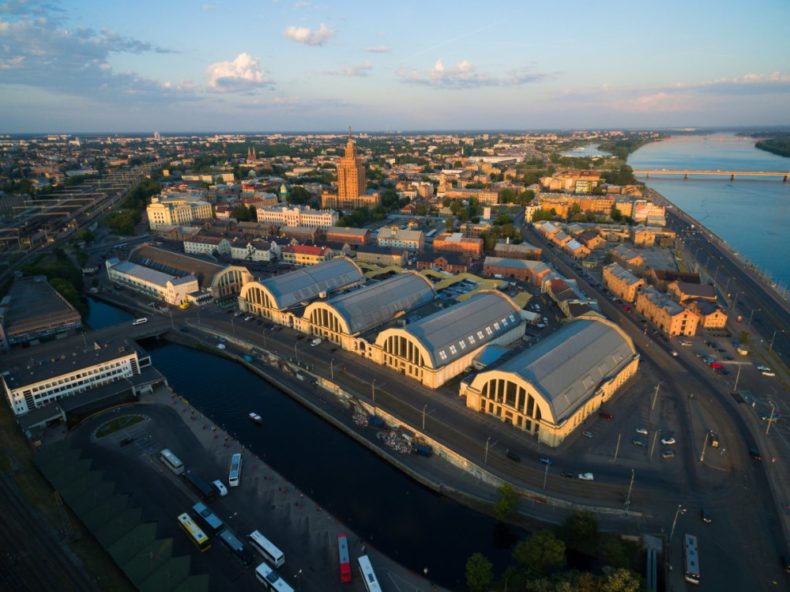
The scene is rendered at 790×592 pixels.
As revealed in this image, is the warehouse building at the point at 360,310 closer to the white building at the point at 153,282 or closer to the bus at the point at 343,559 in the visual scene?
the white building at the point at 153,282

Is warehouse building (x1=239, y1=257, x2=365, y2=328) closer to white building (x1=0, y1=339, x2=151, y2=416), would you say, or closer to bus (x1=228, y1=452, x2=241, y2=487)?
white building (x1=0, y1=339, x2=151, y2=416)

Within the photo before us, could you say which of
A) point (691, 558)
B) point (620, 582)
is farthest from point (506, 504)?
point (691, 558)

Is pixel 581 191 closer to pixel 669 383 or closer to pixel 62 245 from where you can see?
pixel 669 383

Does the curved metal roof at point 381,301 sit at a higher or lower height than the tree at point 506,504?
higher

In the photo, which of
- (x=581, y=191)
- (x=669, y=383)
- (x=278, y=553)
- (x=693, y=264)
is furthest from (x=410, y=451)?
(x=581, y=191)

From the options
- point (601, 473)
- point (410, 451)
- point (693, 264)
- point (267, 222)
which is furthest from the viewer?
point (267, 222)

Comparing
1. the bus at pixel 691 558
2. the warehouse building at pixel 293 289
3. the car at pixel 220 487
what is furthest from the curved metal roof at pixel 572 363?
the warehouse building at pixel 293 289

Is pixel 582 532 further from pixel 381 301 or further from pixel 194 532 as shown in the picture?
pixel 381 301
